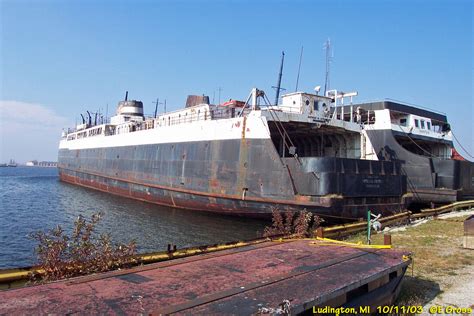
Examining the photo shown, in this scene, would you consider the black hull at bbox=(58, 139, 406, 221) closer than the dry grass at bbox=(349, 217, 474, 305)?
No

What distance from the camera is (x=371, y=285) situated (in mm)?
4875

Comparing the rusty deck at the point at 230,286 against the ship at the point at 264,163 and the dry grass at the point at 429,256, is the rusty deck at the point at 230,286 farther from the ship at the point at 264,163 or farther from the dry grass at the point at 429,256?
the ship at the point at 264,163

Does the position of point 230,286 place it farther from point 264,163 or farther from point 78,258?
point 264,163

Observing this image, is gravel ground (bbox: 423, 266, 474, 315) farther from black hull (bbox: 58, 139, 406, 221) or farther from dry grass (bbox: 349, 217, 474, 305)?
black hull (bbox: 58, 139, 406, 221)

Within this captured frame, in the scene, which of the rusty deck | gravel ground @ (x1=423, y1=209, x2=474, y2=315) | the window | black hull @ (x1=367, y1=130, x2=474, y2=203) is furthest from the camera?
black hull @ (x1=367, y1=130, x2=474, y2=203)

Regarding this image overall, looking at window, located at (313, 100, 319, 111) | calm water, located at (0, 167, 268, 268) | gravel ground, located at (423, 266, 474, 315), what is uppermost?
window, located at (313, 100, 319, 111)

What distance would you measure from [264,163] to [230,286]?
11718 mm

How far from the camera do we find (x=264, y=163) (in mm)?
15758

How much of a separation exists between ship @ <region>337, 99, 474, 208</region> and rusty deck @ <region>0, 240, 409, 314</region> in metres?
13.9

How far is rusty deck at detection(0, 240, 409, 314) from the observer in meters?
3.51

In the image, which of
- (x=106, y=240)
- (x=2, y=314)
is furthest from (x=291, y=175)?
(x=2, y=314)

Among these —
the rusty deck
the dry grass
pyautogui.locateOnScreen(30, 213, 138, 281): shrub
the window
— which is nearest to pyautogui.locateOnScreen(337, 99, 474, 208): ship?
the window

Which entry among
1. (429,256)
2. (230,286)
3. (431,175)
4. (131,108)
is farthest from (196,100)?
(230,286)

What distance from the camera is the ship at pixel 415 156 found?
64.6 ft
